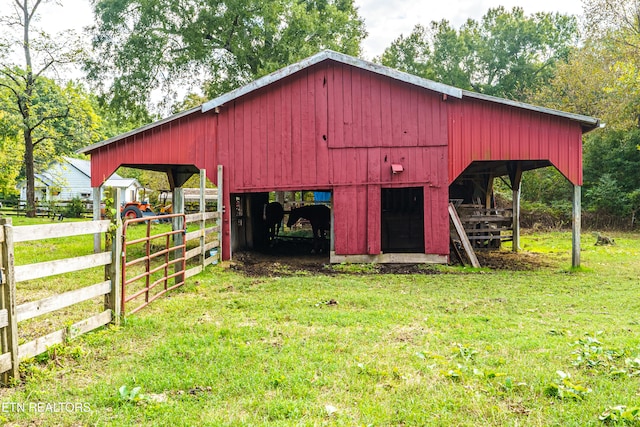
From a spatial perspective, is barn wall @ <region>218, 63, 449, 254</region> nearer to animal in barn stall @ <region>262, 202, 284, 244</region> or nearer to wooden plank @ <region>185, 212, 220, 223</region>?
wooden plank @ <region>185, 212, 220, 223</region>

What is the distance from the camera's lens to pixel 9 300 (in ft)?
11.9

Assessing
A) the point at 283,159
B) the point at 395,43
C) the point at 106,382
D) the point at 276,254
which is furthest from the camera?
the point at 395,43

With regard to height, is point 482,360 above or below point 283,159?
below

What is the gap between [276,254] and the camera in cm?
1386

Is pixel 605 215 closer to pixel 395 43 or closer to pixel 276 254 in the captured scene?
pixel 276 254

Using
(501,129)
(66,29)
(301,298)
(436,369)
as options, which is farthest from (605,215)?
(66,29)

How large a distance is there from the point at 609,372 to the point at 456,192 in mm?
13319

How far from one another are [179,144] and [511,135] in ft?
27.0

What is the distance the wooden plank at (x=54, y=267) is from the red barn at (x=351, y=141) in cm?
647

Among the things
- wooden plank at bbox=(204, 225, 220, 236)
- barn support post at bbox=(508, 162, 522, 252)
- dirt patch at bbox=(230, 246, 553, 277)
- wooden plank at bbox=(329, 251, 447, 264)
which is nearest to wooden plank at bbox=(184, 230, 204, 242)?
wooden plank at bbox=(204, 225, 220, 236)

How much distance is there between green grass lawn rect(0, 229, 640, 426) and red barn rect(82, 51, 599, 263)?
4.25m

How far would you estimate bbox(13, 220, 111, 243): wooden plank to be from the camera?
3.90m

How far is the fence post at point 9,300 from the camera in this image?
362cm

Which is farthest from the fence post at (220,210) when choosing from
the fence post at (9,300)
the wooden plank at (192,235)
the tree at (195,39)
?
the tree at (195,39)
